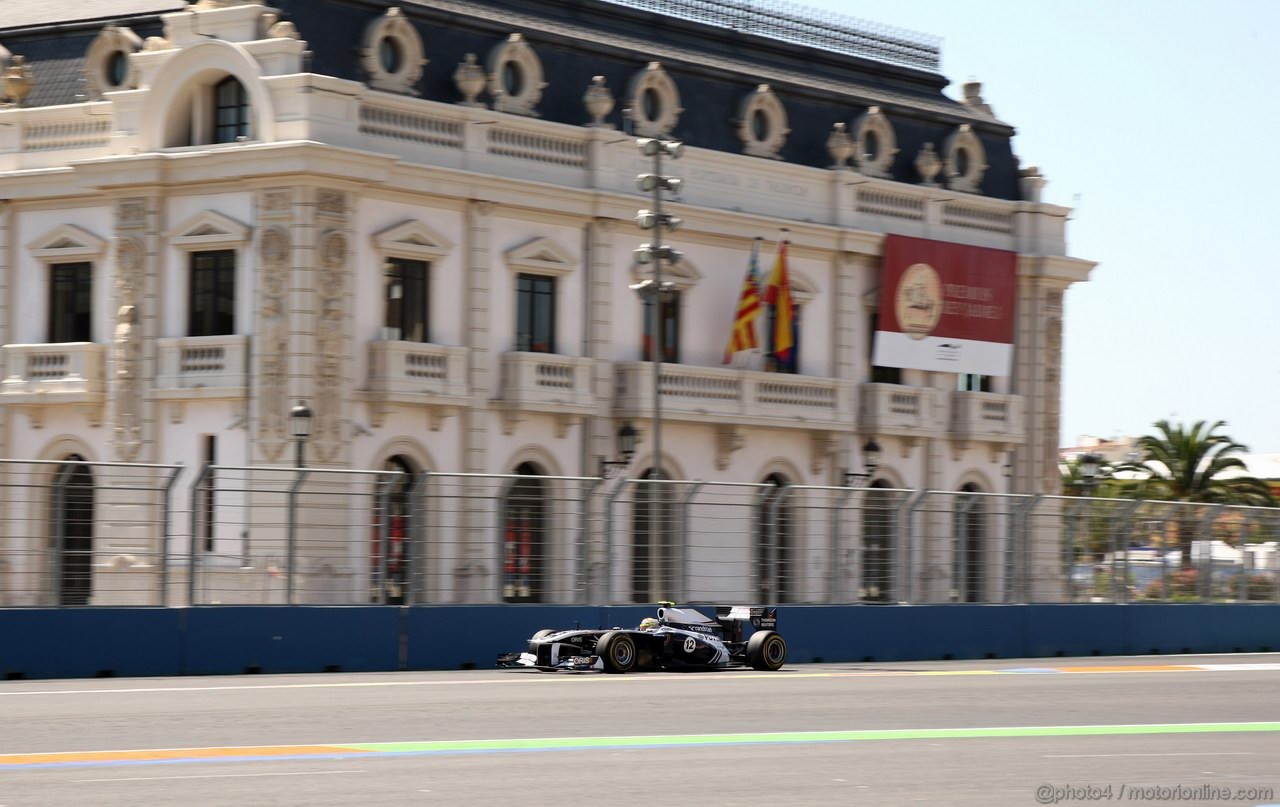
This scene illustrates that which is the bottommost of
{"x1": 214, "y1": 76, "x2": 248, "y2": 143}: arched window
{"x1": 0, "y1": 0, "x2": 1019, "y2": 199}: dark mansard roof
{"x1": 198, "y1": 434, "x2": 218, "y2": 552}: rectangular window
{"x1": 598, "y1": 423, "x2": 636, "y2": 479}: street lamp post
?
{"x1": 198, "y1": 434, "x2": 218, "y2": 552}: rectangular window

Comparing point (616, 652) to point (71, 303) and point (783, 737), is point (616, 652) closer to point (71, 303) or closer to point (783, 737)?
point (783, 737)

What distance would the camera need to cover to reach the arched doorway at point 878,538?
28.4 meters

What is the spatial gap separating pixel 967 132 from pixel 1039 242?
3509 mm

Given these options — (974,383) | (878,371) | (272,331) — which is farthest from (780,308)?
(272,331)

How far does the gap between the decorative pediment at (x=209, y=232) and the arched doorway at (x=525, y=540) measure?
13.8 m

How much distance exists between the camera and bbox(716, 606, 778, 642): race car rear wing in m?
24.6

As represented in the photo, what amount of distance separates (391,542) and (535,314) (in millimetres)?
17760

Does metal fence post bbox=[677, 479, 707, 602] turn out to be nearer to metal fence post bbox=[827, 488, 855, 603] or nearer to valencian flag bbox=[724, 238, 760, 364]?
metal fence post bbox=[827, 488, 855, 603]

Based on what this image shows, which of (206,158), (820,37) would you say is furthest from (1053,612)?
(820,37)

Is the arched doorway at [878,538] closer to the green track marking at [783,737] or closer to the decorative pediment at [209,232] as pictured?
the green track marking at [783,737]

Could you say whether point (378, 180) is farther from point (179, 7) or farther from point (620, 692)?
point (620, 692)

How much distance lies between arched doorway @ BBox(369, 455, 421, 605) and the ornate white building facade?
41.3 feet

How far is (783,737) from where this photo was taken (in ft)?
50.2

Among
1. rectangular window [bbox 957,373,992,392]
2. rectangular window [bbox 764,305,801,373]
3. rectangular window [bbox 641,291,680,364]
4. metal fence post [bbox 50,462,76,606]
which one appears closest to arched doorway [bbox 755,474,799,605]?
metal fence post [bbox 50,462,76,606]
